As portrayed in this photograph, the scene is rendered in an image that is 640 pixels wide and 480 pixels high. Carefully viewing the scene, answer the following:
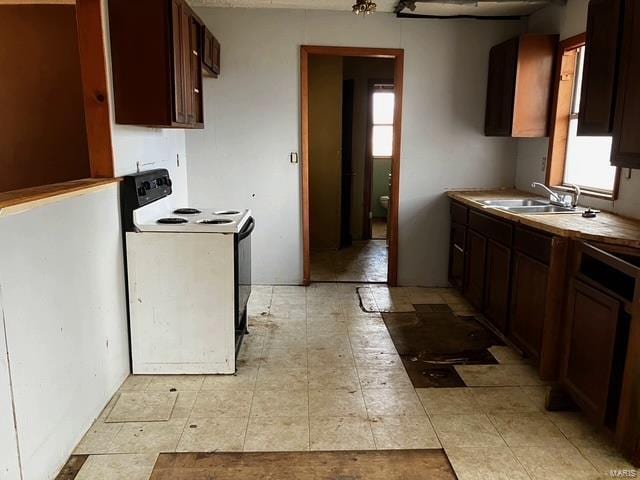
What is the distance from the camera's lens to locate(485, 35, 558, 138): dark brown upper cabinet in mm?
3621

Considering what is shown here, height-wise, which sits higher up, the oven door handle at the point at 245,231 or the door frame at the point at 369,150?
the door frame at the point at 369,150

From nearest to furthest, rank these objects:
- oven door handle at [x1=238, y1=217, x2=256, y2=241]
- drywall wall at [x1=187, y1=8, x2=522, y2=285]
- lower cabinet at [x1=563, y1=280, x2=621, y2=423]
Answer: lower cabinet at [x1=563, y1=280, x2=621, y2=423] < oven door handle at [x1=238, y1=217, x2=256, y2=241] < drywall wall at [x1=187, y1=8, x2=522, y2=285]

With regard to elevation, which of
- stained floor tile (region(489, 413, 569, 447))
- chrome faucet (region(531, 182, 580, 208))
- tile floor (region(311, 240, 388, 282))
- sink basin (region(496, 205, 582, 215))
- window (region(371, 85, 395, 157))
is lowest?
stained floor tile (region(489, 413, 569, 447))

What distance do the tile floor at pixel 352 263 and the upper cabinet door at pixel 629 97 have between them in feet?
8.43

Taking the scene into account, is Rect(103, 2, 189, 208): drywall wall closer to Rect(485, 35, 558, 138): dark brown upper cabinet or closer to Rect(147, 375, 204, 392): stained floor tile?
Rect(147, 375, 204, 392): stained floor tile

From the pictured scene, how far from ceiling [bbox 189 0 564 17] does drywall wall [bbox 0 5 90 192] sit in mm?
1252

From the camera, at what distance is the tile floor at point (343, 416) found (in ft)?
6.72

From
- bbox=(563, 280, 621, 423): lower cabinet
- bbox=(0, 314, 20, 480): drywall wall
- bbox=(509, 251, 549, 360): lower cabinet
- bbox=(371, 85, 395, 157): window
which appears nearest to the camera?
bbox=(0, 314, 20, 480): drywall wall

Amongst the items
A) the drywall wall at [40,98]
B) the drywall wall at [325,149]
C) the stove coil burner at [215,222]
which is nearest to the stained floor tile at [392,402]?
the stove coil burner at [215,222]

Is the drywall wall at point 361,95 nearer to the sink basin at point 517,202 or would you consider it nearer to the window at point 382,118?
the window at point 382,118

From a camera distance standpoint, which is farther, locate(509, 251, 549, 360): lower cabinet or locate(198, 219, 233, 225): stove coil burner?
locate(198, 219, 233, 225): stove coil burner

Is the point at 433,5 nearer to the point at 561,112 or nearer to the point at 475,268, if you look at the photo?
the point at 561,112

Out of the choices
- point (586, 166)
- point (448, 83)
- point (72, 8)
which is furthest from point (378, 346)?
point (72, 8)

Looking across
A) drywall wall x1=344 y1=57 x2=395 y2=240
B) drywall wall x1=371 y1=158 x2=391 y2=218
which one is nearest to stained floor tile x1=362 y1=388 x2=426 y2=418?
drywall wall x1=344 y1=57 x2=395 y2=240
